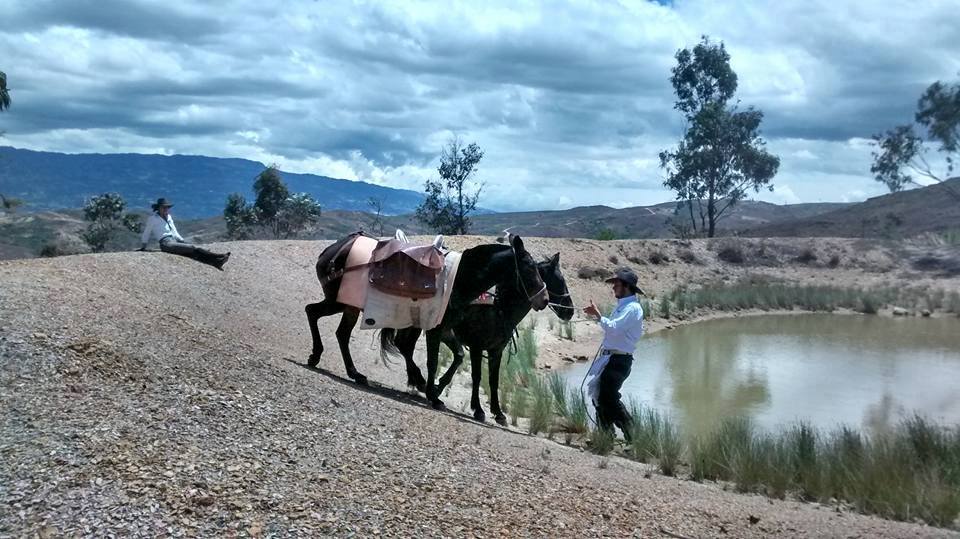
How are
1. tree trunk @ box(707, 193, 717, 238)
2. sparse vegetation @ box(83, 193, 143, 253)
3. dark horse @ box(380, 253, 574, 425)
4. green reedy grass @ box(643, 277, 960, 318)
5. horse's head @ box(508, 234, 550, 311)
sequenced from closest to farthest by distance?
horse's head @ box(508, 234, 550, 311) → dark horse @ box(380, 253, 574, 425) → green reedy grass @ box(643, 277, 960, 318) → sparse vegetation @ box(83, 193, 143, 253) → tree trunk @ box(707, 193, 717, 238)

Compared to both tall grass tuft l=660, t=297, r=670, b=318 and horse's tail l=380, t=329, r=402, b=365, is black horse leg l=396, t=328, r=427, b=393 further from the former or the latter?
tall grass tuft l=660, t=297, r=670, b=318

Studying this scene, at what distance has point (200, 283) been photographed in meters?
16.1

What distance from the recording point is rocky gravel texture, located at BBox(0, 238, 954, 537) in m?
5.21

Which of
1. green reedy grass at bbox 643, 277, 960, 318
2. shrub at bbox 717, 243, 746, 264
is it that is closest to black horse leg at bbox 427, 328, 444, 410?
green reedy grass at bbox 643, 277, 960, 318

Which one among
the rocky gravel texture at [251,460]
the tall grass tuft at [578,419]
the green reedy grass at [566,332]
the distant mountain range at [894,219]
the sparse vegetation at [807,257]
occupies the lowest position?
the green reedy grass at [566,332]

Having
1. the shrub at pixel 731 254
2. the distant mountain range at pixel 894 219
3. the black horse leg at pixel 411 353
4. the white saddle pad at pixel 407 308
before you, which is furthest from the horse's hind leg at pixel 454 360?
the distant mountain range at pixel 894 219

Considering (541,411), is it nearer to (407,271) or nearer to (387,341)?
(387,341)

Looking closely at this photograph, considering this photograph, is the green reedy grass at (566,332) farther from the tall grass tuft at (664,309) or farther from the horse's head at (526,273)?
the horse's head at (526,273)

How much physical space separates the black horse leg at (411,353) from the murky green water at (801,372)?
4.17 metres

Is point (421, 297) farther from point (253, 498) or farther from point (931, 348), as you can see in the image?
point (931, 348)

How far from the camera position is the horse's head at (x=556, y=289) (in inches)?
419

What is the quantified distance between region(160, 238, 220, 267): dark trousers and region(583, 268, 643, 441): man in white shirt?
9.80 metres

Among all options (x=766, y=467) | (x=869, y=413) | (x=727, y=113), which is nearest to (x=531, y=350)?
(x=869, y=413)

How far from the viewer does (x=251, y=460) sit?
5984 millimetres
